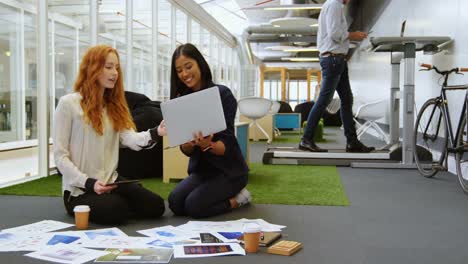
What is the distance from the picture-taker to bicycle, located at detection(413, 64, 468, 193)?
3.70 metres

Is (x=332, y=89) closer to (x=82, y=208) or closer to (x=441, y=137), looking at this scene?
(x=441, y=137)

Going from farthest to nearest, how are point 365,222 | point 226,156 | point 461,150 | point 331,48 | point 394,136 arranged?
point 394,136 → point 331,48 → point 461,150 → point 226,156 → point 365,222

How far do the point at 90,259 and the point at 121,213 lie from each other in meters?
0.64

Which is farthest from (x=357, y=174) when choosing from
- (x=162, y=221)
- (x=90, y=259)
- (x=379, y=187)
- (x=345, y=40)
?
(x=90, y=259)

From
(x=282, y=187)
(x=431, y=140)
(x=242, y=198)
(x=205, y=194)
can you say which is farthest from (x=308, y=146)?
(x=205, y=194)

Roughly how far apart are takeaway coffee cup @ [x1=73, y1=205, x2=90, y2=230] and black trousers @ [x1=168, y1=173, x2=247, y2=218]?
0.57m

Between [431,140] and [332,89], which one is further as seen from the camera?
[332,89]

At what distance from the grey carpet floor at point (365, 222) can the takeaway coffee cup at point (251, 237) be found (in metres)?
0.04

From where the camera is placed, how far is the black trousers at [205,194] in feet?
9.45

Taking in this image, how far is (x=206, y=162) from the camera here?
10.1 feet

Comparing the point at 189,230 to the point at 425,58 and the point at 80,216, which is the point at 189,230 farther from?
the point at 425,58

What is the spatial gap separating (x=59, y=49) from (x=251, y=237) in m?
4.58

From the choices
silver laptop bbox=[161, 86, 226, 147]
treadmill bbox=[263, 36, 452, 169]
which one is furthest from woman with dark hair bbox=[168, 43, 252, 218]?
treadmill bbox=[263, 36, 452, 169]

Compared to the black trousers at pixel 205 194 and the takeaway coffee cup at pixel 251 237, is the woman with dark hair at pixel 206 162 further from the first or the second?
the takeaway coffee cup at pixel 251 237
